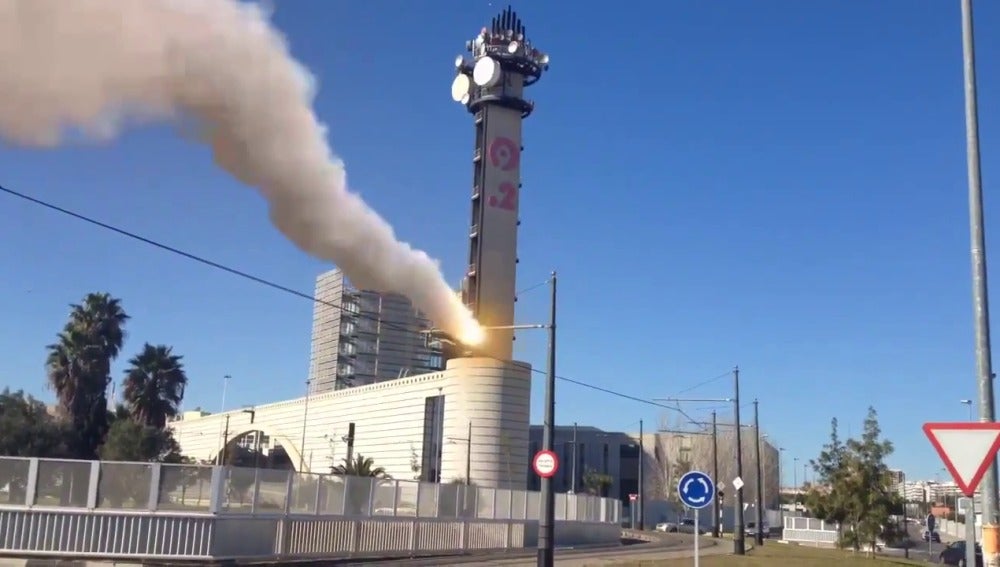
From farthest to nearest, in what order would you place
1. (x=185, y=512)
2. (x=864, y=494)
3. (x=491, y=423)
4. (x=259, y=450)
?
(x=259, y=450) → (x=491, y=423) → (x=864, y=494) → (x=185, y=512)

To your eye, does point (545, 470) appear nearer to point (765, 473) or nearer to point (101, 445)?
point (101, 445)

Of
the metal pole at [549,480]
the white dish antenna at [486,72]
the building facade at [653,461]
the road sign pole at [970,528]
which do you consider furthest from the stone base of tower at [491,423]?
the road sign pole at [970,528]

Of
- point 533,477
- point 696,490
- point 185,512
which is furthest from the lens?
point 533,477

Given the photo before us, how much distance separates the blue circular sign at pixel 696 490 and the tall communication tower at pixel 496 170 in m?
91.8

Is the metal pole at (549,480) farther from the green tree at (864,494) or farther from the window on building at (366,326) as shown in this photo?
the window on building at (366,326)

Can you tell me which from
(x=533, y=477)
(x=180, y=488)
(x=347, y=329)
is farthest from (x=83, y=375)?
(x=347, y=329)

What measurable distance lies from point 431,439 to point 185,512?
8778 cm

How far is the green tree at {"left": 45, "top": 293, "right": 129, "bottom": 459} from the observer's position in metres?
68.6

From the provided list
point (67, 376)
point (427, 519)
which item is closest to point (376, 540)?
point (427, 519)

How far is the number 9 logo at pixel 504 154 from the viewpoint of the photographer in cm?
11469

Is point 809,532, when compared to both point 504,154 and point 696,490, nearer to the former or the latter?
point 696,490

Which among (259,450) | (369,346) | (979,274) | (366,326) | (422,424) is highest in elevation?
(366,326)

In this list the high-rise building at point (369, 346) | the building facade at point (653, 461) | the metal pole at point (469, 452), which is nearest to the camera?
the metal pole at point (469, 452)

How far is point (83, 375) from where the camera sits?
6875cm
